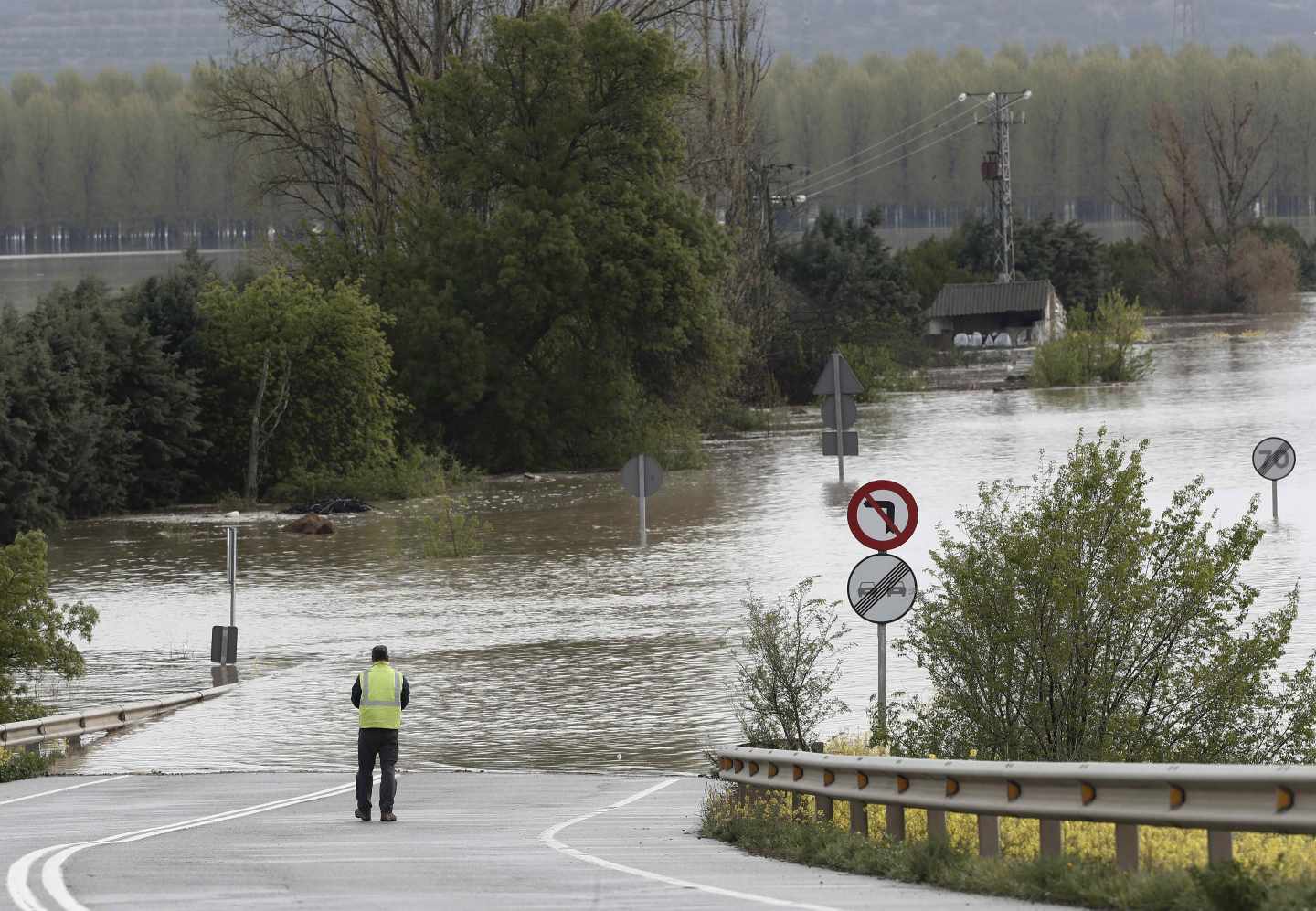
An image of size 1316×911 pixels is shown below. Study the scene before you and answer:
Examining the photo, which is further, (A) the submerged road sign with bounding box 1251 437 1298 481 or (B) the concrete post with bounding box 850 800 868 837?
(A) the submerged road sign with bounding box 1251 437 1298 481

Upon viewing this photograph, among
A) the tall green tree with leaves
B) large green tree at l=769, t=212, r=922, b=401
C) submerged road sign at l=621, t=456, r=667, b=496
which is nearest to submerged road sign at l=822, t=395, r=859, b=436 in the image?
submerged road sign at l=621, t=456, r=667, b=496

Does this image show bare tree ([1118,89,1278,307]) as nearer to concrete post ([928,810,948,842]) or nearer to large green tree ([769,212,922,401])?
large green tree ([769,212,922,401])

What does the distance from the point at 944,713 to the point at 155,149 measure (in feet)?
549

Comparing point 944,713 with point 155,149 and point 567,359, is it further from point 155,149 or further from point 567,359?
point 155,149

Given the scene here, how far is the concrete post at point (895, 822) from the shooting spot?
36.2 ft

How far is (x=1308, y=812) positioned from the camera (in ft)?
25.8

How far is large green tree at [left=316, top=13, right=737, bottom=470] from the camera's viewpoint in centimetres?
5278

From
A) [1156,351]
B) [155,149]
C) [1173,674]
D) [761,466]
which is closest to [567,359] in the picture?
[761,466]

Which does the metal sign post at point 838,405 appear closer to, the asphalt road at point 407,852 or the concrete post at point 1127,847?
the asphalt road at point 407,852

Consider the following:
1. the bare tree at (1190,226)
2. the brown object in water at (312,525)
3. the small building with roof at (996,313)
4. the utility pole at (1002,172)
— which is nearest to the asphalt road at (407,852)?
the brown object in water at (312,525)

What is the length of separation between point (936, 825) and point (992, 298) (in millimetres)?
104477

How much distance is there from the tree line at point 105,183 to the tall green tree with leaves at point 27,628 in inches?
5819

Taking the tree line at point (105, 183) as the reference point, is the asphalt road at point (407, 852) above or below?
below

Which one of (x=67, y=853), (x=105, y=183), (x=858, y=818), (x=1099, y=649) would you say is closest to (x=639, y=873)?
(x=858, y=818)
